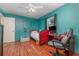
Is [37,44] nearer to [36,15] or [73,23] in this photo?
[36,15]

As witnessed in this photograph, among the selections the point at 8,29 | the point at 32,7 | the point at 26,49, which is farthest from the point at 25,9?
the point at 26,49

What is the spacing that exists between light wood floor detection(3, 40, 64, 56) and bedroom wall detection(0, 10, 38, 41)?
0.45ft

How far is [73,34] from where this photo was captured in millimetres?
1817

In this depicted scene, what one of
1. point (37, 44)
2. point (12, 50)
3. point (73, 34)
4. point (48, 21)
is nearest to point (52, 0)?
point (48, 21)

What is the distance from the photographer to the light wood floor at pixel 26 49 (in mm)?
1916

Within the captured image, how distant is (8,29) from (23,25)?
263 millimetres

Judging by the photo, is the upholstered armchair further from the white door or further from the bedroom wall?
the white door

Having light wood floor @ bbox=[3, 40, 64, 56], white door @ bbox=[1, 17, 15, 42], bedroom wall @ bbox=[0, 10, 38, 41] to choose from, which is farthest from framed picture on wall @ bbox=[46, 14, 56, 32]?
white door @ bbox=[1, 17, 15, 42]

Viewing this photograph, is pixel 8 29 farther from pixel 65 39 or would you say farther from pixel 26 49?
pixel 65 39

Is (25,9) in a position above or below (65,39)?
above

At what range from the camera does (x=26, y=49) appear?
76.3 inches

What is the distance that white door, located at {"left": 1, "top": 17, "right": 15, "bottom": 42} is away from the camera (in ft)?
6.24

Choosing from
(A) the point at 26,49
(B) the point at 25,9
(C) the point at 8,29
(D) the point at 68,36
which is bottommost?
(A) the point at 26,49

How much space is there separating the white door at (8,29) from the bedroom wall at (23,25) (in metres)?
0.07
